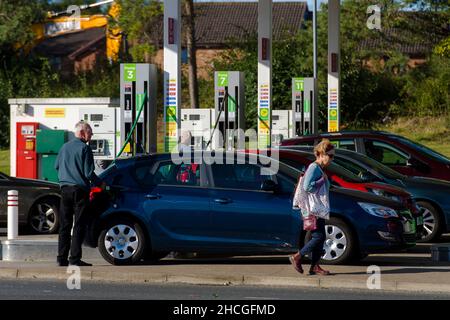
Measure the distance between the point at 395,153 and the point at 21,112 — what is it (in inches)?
389

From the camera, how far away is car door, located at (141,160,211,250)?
14891 millimetres

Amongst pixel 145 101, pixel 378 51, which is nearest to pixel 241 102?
pixel 145 101

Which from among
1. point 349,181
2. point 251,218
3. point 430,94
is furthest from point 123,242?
point 430,94

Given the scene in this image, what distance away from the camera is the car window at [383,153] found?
65.1 ft

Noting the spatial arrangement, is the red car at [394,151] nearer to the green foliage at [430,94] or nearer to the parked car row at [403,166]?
the parked car row at [403,166]

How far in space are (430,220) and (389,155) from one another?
2.35 metres

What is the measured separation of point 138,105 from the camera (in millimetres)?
21484

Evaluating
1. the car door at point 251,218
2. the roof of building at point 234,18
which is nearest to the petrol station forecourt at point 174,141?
the car door at point 251,218

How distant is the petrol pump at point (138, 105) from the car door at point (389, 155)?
4.26m

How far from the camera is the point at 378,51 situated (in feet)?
181

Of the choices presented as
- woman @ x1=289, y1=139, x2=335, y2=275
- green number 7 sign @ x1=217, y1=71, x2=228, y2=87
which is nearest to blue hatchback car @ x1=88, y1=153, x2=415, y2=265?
woman @ x1=289, y1=139, x2=335, y2=275

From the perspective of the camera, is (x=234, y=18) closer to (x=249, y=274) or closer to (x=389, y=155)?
(x=389, y=155)

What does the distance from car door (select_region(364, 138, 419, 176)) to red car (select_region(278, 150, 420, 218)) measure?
8.92 feet

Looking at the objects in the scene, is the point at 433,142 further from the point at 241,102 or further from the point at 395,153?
the point at 395,153
